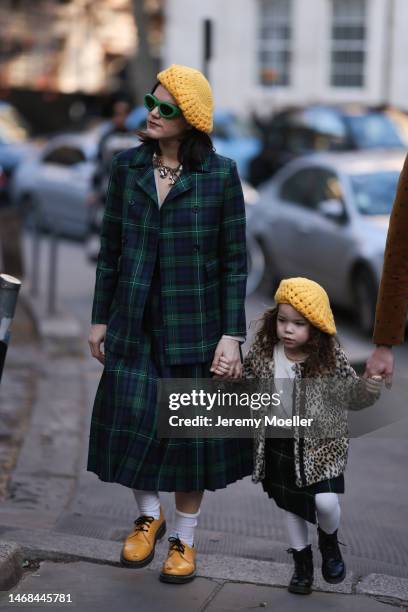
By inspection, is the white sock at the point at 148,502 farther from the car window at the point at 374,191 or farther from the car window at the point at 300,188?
the car window at the point at 300,188

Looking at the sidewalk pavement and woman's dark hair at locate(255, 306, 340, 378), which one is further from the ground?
woman's dark hair at locate(255, 306, 340, 378)

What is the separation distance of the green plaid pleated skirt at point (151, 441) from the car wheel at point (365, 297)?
6.24 metres

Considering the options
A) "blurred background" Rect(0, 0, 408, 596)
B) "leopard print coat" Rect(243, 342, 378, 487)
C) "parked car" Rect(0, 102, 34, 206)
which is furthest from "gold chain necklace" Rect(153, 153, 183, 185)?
"parked car" Rect(0, 102, 34, 206)

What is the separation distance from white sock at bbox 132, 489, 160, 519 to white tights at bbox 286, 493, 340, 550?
1.87 ft

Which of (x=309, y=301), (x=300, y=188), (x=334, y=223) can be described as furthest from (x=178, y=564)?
(x=300, y=188)

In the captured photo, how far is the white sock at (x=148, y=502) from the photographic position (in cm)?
498

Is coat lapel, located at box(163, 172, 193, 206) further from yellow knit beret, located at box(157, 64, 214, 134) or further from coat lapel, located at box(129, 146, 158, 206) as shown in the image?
yellow knit beret, located at box(157, 64, 214, 134)

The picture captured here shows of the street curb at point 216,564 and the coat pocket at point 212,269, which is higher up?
the coat pocket at point 212,269

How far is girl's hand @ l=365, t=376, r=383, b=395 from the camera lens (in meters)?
4.47

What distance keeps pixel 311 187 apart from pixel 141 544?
807 centimetres

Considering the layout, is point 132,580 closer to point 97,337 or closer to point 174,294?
point 97,337

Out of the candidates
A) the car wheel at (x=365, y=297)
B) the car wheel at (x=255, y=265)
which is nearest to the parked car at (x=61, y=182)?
the car wheel at (x=255, y=265)

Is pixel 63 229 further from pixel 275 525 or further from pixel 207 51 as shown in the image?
pixel 275 525

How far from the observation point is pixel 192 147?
4836mm
